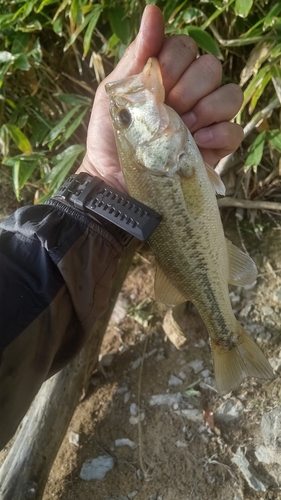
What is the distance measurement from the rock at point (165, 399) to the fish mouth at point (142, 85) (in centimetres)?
195

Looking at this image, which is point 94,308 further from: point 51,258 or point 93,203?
point 93,203

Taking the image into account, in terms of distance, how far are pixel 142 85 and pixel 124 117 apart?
16cm

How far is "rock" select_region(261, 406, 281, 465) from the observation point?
7.63ft

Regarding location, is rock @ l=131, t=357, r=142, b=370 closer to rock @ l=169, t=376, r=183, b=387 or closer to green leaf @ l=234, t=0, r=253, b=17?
rock @ l=169, t=376, r=183, b=387

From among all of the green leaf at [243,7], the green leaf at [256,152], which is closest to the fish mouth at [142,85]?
the green leaf at [243,7]

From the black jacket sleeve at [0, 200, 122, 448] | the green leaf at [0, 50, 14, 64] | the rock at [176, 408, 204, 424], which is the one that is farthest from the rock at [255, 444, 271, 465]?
the green leaf at [0, 50, 14, 64]

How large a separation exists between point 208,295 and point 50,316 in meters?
0.71

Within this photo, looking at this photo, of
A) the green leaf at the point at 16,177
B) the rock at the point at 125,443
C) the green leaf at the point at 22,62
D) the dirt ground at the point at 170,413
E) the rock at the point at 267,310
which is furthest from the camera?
the green leaf at the point at 16,177

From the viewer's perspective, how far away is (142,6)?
2775 mm

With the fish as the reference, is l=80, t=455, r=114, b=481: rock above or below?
below

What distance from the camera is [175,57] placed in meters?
1.75

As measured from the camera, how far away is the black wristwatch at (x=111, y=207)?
1.68 m

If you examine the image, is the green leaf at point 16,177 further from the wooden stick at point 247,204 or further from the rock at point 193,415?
the rock at point 193,415

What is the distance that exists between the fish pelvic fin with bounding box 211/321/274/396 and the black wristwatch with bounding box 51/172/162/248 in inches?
26.8
